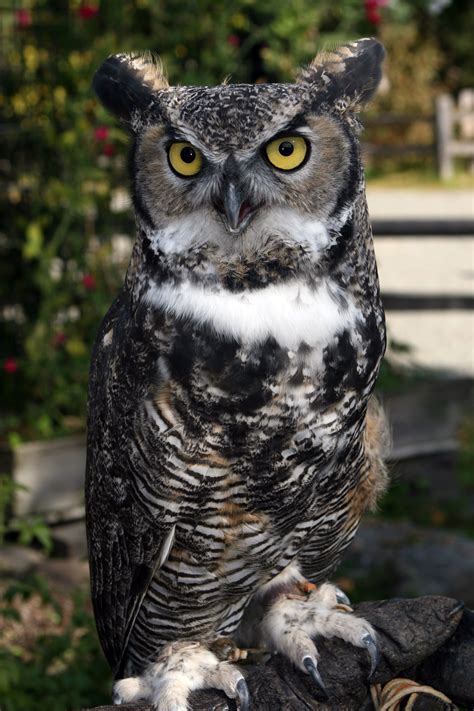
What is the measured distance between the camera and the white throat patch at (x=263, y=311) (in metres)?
1.90

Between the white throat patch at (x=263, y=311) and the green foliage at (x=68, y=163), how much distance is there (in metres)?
2.70

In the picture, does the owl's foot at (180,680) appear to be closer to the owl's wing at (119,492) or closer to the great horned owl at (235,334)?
the great horned owl at (235,334)

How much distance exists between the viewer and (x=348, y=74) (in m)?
1.98

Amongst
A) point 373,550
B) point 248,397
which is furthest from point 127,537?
point 373,550

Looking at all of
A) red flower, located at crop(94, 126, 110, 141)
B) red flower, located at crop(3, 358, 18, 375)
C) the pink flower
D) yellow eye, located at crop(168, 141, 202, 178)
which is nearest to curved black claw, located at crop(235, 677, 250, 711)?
yellow eye, located at crop(168, 141, 202, 178)

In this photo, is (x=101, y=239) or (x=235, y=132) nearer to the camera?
(x=235, y=132)

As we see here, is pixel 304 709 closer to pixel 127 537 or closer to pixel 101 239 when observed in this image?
pixel 127 537

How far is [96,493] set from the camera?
2254mm

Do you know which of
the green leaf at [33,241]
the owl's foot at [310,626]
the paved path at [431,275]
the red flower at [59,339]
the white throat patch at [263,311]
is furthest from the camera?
the paved path at [431,275]

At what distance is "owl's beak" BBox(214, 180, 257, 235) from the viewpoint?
1795 millimetres

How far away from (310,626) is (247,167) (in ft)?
3.47

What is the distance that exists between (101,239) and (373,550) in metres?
1.90

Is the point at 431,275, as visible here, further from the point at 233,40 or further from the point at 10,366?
the point at 10,366

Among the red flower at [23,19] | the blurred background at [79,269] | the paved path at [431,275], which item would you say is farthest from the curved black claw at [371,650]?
the paved path at [431,275]
